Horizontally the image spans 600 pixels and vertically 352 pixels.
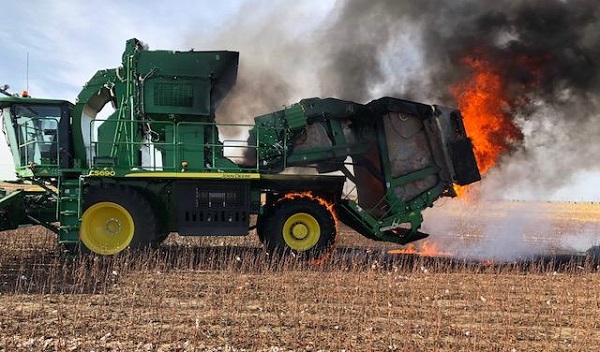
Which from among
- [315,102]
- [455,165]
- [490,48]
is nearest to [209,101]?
[315,102]

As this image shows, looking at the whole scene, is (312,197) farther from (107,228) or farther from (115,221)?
(107,228)

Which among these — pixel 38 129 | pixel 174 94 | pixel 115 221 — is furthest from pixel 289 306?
pixel 38 129

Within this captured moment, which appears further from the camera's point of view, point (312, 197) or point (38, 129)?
point (312, 197)

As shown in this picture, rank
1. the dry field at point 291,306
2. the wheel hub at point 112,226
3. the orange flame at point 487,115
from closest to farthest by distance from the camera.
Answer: the dry field at point 291,306 < the wheel hub at point 112,226 < the orange flame at point 487,115

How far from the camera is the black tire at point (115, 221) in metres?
10.9

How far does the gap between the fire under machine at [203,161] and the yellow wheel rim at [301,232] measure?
0.02 m

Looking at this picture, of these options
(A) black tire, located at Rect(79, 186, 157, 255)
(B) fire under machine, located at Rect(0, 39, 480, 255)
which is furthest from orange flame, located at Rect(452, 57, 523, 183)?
(A) black tire, located at Rect(79, 186, 157, 255)

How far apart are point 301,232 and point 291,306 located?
4.30m

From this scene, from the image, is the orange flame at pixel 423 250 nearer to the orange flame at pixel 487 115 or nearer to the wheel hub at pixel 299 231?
the orange flame at pixel 487 115

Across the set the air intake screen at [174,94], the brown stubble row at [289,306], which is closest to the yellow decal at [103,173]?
the brown stubble row at [289,306]

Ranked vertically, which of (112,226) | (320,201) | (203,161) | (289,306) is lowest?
(289,306)

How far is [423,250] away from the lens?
14.4 metres

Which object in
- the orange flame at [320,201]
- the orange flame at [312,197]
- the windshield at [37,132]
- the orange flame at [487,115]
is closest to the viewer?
the windshield at [37,132]

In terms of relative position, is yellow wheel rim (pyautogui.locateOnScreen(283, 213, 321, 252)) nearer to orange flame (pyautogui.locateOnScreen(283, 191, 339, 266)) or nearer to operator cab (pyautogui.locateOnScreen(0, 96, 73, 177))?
orange flame (pyautogui.locateOnScreen(283, 191, 339, 266))
